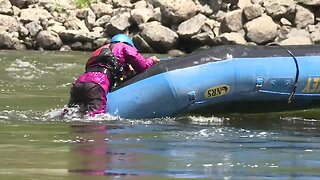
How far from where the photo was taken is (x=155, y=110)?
7227 mm

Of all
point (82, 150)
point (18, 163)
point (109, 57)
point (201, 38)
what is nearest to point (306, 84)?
point (109, 57)

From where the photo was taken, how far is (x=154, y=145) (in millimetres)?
5402

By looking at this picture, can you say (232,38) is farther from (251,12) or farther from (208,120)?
(208,120)

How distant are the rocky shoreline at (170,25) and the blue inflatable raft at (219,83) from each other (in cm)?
829

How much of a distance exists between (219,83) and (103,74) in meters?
1.13

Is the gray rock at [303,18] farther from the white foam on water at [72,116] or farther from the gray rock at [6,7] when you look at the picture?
the white foam on water at [72,116]

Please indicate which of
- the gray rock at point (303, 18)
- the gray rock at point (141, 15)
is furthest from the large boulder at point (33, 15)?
the gray rock at point (303, 18)

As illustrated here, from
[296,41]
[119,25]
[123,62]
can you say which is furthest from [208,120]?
[119,25]

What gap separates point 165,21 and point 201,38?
54.7 inches

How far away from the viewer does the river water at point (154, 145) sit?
4.23 metres

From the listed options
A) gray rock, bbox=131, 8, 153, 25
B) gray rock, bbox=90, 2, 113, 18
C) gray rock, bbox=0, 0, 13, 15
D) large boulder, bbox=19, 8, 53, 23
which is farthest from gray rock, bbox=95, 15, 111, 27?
gray rock, bbox=0, 0, 13, 15

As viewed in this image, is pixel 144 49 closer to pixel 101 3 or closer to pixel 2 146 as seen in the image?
pixel 101 3

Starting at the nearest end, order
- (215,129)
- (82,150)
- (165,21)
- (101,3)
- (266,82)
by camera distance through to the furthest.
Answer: (82,150)
(215,129)
(266,82)
(165,21)
(101,3)

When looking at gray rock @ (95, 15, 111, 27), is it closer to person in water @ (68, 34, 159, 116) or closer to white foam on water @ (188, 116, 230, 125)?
person in water @ (68, 34, 159, 116)
